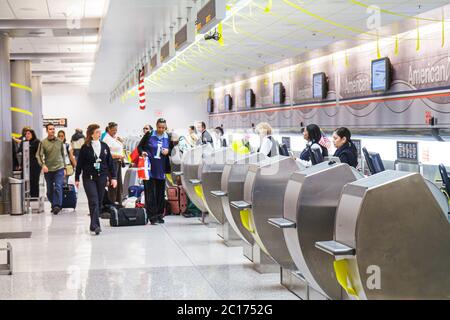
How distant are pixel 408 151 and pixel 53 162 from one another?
657 cm

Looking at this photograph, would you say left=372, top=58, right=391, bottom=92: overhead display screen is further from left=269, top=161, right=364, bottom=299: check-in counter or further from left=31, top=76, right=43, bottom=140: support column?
left=31, top=76, right=43, bottom=140: support column

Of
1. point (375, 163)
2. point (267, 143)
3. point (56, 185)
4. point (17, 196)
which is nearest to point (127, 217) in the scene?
point (56, 185)

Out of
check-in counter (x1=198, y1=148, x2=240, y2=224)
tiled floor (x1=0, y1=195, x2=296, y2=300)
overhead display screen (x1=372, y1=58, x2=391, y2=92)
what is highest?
overhead display screen (x1=372, y1=58, x2=391, y2=92)

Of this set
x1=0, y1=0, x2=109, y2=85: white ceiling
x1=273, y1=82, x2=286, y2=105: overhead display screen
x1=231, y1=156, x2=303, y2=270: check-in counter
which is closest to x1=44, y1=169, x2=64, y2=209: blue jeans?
x1=0, y1=0, x2=109, y2=85: white ceiling

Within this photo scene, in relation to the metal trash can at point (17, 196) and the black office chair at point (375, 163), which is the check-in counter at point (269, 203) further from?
the metal trash can at point (17, 196)

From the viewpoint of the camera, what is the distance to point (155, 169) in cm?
1093

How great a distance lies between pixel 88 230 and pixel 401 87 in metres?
6.68

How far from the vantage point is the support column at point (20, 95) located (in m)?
20.1

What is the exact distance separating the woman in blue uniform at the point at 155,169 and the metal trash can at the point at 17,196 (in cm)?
302

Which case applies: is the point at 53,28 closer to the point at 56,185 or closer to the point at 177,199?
the point at 56,185

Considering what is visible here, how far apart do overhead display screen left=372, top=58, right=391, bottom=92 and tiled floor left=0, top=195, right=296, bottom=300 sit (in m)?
5.30

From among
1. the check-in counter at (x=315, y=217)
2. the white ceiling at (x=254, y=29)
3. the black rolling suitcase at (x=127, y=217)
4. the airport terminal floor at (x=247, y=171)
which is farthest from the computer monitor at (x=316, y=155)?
the check-in counter at (x=315, y=217)

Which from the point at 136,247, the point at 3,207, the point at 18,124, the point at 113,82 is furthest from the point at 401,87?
the point at 113,82

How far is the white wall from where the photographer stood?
36000mm
